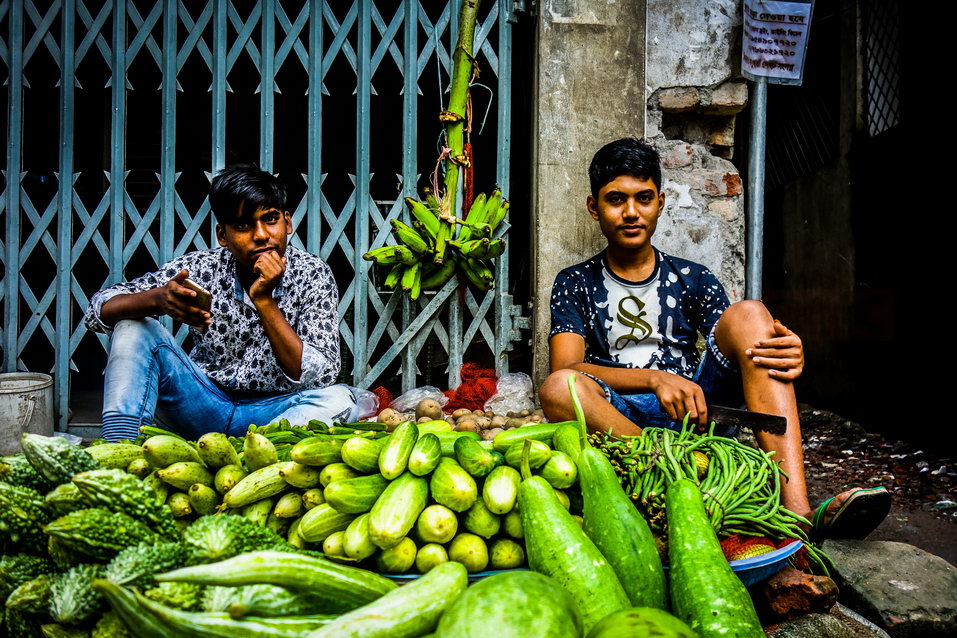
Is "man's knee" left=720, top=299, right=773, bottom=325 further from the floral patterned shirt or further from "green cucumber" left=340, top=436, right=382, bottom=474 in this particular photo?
the floral patterned shirt

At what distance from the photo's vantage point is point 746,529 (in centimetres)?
183

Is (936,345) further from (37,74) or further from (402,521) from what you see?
(37,74)

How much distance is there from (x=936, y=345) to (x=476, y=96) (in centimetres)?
480

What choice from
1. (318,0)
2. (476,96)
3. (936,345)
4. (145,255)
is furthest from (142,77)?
(936,345)

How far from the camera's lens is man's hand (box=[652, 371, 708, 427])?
7.80 feet

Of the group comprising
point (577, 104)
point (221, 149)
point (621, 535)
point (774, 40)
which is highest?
point (774, 40)

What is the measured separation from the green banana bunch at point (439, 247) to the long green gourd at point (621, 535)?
7.40 feet

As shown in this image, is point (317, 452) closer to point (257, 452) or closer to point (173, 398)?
point (257, 452)

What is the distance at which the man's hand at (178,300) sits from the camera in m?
2.76

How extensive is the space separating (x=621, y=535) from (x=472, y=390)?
8.11 ft

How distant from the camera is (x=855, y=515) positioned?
2.35 meters

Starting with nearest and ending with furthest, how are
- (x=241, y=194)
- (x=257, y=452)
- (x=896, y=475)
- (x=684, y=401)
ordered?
(x=257, y=452) → (x=684, y=401) → (x=241, y=194) → (x=896, y=475)

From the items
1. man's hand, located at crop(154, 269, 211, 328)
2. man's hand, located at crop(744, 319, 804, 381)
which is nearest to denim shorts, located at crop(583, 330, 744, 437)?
man's hand, located at crop(744, 319, 804, 381)

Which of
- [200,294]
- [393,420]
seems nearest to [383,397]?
[393,420]
